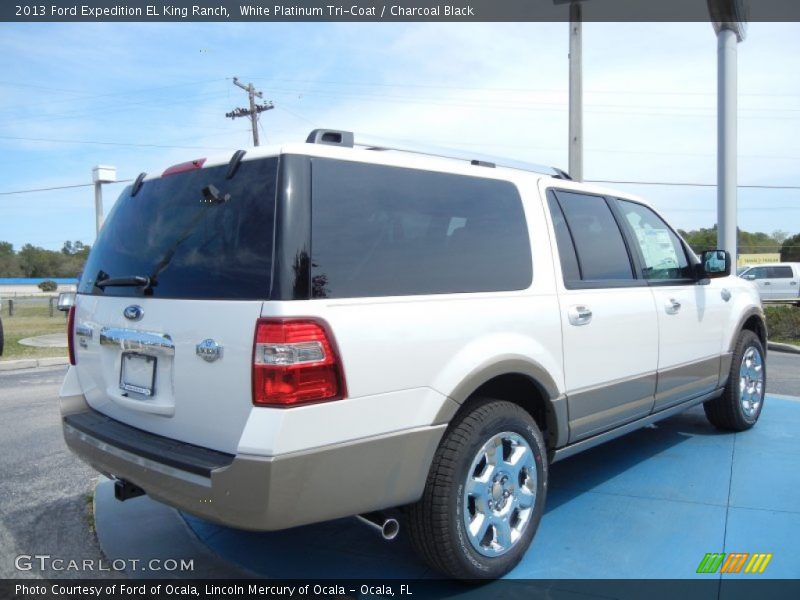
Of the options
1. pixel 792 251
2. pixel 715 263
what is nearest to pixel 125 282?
pixel 715 263

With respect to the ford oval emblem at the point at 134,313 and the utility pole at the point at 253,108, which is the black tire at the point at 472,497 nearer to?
the ford oval emblem at the point at 134,313

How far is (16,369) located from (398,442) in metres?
11.1

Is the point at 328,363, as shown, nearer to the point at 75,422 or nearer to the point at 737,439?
the point at 75,422

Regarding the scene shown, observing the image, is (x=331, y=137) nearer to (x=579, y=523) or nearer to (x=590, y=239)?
(x=590, y=239)

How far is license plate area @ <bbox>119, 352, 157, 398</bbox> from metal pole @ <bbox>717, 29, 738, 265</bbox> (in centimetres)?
1136

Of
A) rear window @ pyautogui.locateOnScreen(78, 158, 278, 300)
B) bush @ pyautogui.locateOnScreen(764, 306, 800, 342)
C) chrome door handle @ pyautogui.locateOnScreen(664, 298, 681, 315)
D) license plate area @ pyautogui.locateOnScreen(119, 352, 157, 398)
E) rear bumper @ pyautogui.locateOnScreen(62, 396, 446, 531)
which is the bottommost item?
bush @ pyautogui.locateOnScreen(764, 306, 800, 342)

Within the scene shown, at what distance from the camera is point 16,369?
11.5m

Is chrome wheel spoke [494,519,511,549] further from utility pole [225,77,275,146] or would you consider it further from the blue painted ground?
utility pole [225,77,275,146]

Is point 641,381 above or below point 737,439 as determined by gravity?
above

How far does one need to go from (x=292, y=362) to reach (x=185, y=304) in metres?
0.63

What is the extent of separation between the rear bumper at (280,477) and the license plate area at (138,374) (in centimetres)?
20

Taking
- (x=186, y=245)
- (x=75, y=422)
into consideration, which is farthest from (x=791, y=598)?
(x=75, y=422)

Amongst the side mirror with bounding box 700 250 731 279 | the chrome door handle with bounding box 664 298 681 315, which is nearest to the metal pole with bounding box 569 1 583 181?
the side mirror with bounding box 700 250 731 279

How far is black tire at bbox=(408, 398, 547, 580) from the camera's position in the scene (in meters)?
2.80
